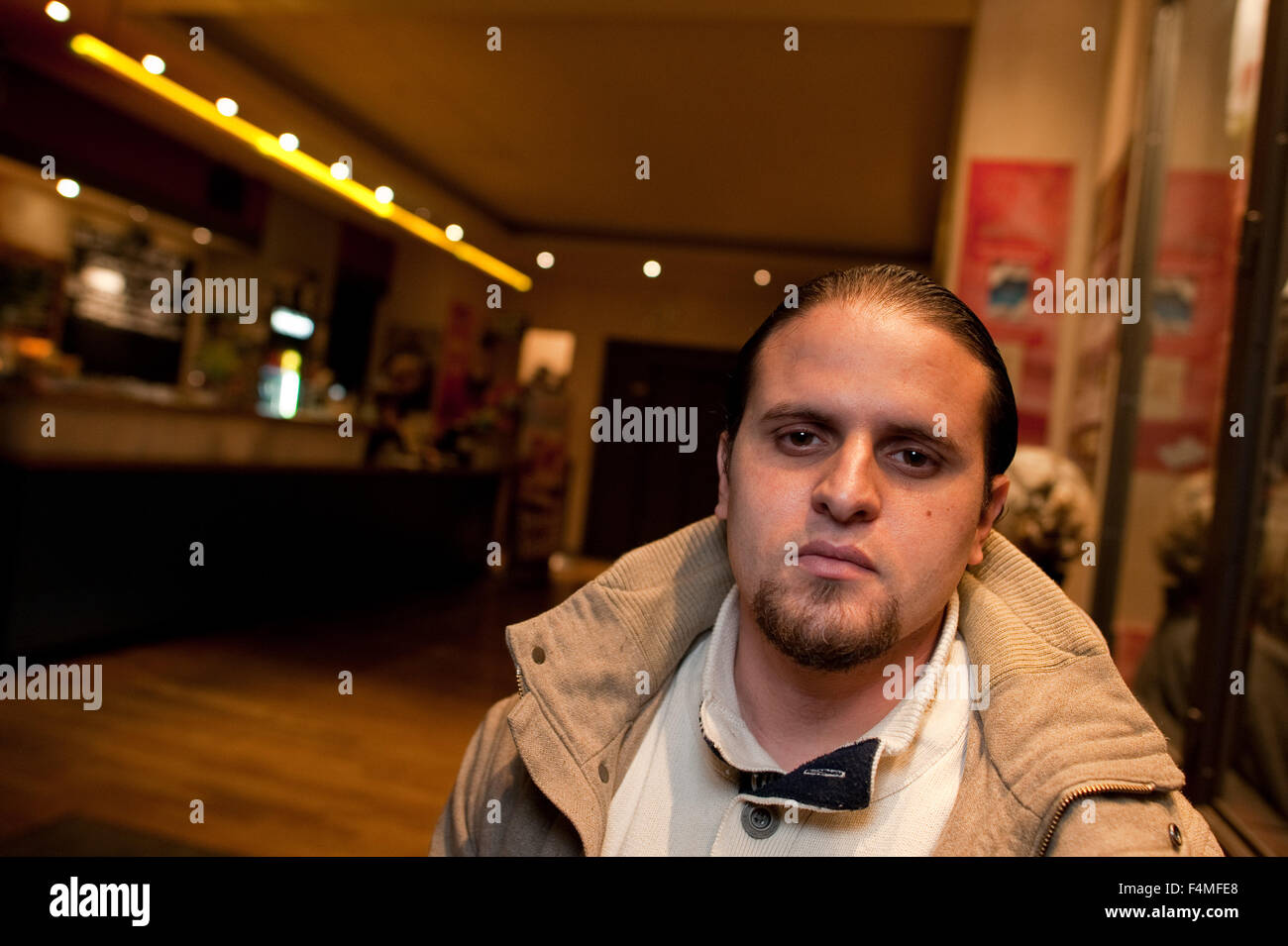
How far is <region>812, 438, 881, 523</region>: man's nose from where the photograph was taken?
82 cm

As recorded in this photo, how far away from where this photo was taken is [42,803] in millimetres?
2604

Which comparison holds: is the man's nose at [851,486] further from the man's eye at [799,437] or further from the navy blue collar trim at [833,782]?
the navy blue collar trim at [833,782]

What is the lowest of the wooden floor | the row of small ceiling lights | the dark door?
the wooden floor

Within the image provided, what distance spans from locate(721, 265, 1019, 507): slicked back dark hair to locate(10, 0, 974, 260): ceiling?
3.48 metres

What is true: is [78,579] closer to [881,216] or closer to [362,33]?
[362,33]

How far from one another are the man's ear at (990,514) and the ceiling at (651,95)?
3.53m

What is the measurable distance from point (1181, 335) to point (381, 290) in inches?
327

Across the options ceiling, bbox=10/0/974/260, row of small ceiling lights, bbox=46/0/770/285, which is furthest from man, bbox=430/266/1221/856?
row of small ceiling lights, bbox=46/0/770/285

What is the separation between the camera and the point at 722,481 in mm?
1053

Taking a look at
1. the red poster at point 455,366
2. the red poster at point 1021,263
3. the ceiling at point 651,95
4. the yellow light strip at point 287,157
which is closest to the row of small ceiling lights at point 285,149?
the yellow light strip at point 287,157

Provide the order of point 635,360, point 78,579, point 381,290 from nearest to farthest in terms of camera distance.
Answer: point 78,579 → point 381,290 → point 635,360

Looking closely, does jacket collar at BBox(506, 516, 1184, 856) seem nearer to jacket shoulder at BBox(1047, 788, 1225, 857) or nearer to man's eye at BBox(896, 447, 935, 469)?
jacket shoulder at BBox(1047, 788, 1225, 857)

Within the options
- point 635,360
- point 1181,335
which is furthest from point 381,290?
Result: point 1181,335

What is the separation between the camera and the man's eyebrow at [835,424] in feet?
2.80
